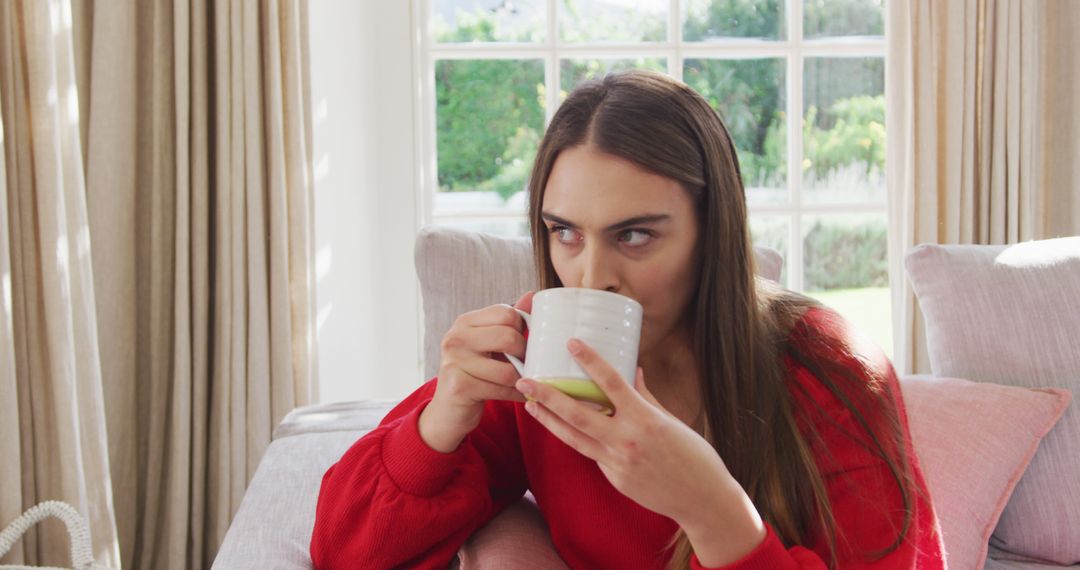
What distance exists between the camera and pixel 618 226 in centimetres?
104

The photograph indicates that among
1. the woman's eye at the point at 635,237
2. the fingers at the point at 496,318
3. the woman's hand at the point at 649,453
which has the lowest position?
the woman's hand at the point at 649,453

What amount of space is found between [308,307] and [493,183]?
83 cm

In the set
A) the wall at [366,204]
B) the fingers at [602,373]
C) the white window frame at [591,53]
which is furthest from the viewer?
the white window frame at [591,53]

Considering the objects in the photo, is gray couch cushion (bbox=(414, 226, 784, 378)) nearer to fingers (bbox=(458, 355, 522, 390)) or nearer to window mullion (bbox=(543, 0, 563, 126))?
fingers (bbox=(458, 355, 522, 390))

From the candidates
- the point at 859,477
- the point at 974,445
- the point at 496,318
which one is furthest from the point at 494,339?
the point at 974,445

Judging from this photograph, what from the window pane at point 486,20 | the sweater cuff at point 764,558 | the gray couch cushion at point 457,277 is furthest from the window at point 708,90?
the sweater cuff at point 764,558

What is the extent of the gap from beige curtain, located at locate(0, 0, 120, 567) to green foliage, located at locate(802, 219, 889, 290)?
2059 millimetres

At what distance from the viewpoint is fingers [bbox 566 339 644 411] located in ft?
2.72

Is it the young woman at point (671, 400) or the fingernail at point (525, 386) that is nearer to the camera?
the fingernail at point (525, 386)

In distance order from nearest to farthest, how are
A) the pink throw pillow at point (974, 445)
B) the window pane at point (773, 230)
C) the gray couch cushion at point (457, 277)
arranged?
the pink throw pillow at point (974, 445) < the gray couch cushion at point (457, 277) < the window pane at point (773, 230)

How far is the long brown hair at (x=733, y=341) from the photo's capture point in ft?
3.51

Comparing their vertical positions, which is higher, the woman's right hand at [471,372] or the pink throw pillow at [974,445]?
the woman's right hand at [471,372]

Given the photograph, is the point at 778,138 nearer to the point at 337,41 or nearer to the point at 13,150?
the point at 337,41

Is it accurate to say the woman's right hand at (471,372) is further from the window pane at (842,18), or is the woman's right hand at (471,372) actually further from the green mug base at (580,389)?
the window pane at (842,18)
